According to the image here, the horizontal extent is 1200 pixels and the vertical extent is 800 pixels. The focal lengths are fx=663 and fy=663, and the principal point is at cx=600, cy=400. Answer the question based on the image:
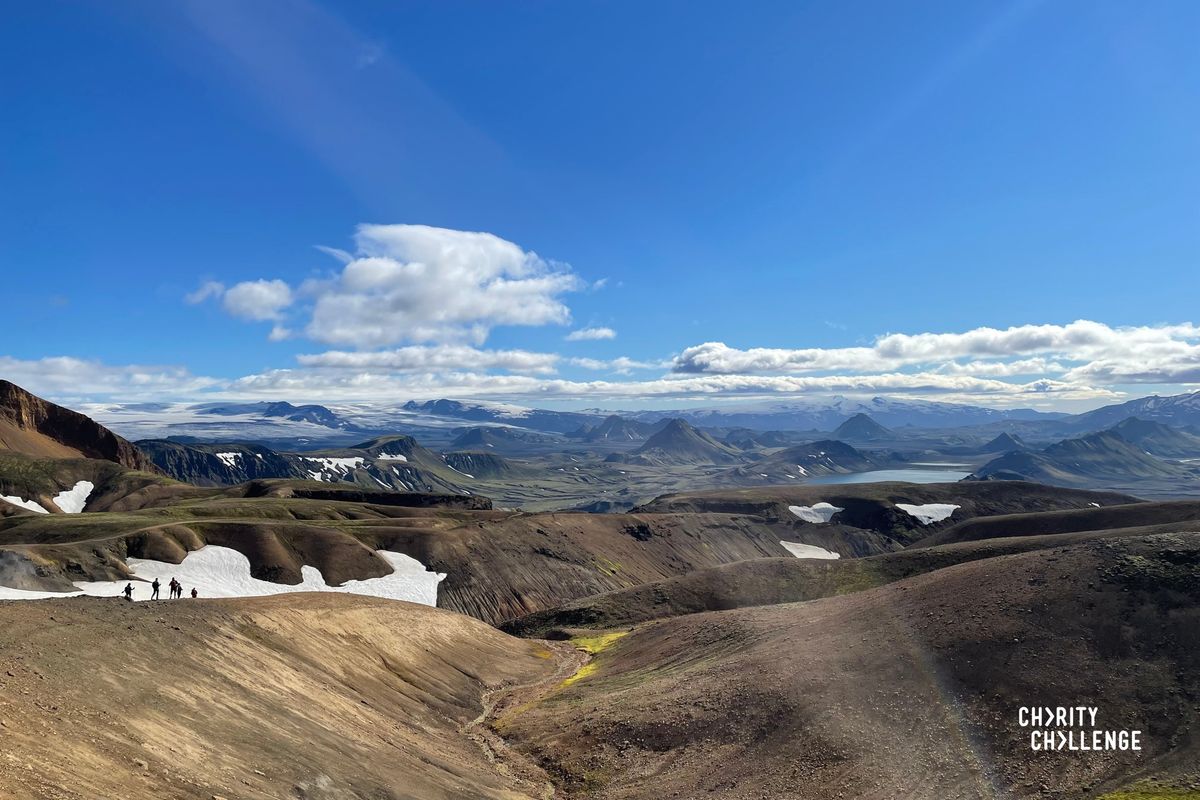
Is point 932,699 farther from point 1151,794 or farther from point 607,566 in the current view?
point 607,566

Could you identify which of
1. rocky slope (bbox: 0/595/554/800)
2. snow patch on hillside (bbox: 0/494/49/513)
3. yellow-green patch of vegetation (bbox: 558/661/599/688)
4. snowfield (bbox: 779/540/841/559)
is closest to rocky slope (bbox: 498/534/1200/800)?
yellow-green patch of vegetation (bbox: 558/661/599/688)

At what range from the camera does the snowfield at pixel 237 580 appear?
8704 centimetres

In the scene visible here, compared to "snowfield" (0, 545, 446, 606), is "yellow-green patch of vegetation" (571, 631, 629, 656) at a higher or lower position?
lower

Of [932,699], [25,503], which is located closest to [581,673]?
[932,699]

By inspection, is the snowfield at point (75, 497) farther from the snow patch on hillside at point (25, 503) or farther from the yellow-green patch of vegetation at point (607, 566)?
the yellow-green patch of vegetation at point (607, 566)

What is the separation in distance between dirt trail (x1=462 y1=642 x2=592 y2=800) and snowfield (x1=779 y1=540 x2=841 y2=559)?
12859 cm

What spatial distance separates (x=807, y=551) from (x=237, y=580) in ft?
496

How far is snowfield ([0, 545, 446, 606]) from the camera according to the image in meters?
87.0

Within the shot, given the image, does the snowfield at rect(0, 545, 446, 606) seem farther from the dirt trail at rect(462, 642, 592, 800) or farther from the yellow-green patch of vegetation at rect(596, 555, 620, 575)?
the yellow-green patch of vegetation at rect(596, 555, 620, 575)

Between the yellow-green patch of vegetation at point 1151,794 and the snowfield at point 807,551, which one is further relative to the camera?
the snowfield at point 807,551

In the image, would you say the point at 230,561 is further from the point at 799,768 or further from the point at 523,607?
the point at 799,768

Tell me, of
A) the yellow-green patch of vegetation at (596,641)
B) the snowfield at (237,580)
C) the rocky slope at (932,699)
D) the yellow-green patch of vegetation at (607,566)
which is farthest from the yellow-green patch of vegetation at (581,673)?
the yellow-green patch of vegetation at (607,566)

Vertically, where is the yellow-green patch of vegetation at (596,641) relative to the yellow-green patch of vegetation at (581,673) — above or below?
below

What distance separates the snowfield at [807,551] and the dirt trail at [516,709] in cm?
12859
